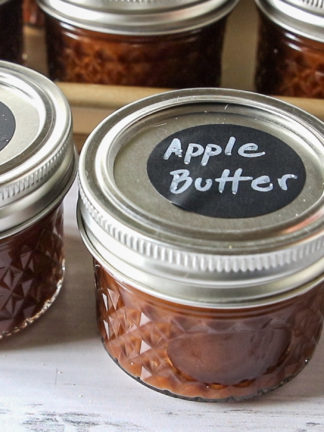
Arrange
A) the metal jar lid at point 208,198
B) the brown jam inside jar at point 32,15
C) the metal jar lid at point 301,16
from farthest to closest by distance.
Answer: the brown jam inside jar at point 32,15 < the metal jar lid at point 301,16 < the metal jar lid at point 208,198

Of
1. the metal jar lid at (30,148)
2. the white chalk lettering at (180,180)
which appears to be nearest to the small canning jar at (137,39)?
the metal jar lid at (30,148)

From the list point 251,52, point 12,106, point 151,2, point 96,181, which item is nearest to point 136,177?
point 96,181

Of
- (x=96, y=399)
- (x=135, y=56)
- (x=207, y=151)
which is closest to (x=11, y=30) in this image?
(x=135, y=56)

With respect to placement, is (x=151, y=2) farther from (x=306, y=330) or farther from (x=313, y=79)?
(x=306, y=330)

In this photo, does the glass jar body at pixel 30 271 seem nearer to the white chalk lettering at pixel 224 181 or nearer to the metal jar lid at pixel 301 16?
the white chalk lettering at pixel 224 181

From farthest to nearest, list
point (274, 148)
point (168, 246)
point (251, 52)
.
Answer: point (251, 52) < point (274, 148) < point (168, 246)

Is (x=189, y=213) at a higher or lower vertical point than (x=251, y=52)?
higher
